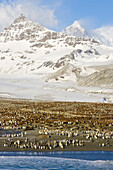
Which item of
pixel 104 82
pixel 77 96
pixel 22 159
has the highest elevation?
pixel 104 82

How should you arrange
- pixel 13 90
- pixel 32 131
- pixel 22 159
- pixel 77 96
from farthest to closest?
pixel 13 90
pixel 77 96
pixel 32 131
pixel 22 159

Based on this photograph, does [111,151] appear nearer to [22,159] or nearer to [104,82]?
[22,159]

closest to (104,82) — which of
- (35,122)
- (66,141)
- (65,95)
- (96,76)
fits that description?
(96,76)

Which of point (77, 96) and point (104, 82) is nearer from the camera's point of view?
point (77, 96)

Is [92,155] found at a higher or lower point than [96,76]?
lower

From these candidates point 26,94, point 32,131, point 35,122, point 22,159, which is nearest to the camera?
point 22,159

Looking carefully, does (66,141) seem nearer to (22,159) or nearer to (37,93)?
(22,159)

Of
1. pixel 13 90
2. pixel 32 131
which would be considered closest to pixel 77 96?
pixel 13 90
